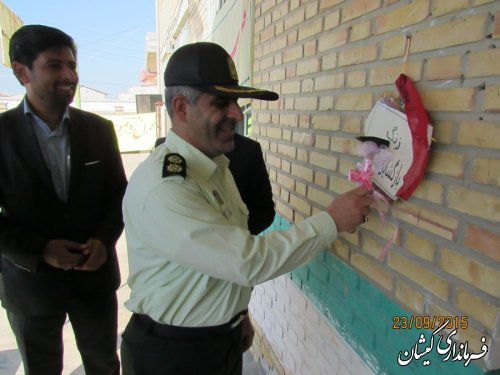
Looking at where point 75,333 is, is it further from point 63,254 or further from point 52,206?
point 52,206

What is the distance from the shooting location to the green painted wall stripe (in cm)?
116

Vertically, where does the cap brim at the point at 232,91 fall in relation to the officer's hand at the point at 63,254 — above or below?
above

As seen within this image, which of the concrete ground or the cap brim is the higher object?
the cap brim

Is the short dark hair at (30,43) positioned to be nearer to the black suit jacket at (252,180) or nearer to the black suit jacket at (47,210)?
the black suit jacket at (47,210)

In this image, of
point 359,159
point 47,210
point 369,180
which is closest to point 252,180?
point 359,159

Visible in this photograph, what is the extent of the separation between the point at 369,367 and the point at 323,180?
0.78 metres

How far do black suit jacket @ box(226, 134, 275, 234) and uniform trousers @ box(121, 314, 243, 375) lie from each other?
69 centimetres

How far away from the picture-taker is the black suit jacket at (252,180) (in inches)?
79.3

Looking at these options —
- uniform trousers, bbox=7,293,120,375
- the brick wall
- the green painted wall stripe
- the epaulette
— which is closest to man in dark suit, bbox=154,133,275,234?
the brick wall

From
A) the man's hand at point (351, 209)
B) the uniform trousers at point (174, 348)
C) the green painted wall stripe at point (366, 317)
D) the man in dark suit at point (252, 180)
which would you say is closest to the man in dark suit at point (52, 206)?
the man in dark suit at point (252, 180)

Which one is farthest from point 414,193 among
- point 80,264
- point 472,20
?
point 80,264

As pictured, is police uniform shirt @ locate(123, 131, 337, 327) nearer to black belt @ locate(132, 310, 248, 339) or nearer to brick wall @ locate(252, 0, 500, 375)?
black belt @ locate(132, 310, 248, 339)

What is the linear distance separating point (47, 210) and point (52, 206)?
3 cm

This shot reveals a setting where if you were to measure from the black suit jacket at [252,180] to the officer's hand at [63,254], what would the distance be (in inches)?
36.0
